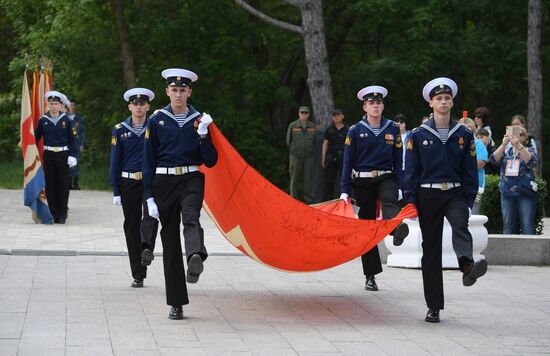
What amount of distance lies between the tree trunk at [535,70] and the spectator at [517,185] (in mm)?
12943

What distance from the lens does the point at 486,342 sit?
9.30 m

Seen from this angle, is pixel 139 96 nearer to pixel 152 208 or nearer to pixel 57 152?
pixel 152 208

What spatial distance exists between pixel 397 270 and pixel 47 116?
25.0 ft

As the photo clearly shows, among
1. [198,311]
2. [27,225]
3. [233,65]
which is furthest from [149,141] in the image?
[233,65]

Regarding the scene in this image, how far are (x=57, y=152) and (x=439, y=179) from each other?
10.6 meters

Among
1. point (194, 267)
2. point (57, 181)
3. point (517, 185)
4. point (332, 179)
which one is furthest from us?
point (332, 179)

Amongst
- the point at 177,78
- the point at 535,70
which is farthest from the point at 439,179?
the point at 535,70

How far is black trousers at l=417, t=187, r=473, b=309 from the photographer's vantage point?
10.2 metres

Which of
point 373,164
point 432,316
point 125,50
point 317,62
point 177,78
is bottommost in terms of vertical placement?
point 432,316

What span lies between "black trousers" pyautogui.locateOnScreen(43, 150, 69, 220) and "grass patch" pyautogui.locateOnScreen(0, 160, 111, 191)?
1015 cm

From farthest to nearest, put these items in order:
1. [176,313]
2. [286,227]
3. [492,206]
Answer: [492,206] → [286,227] → [176,313]

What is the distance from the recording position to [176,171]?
1029 cm

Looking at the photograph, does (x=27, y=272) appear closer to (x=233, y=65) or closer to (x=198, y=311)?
(x=198, y=311)

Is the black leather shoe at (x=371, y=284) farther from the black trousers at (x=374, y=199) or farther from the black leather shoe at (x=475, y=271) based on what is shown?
the black leather shoe at (x=475, y=271)
